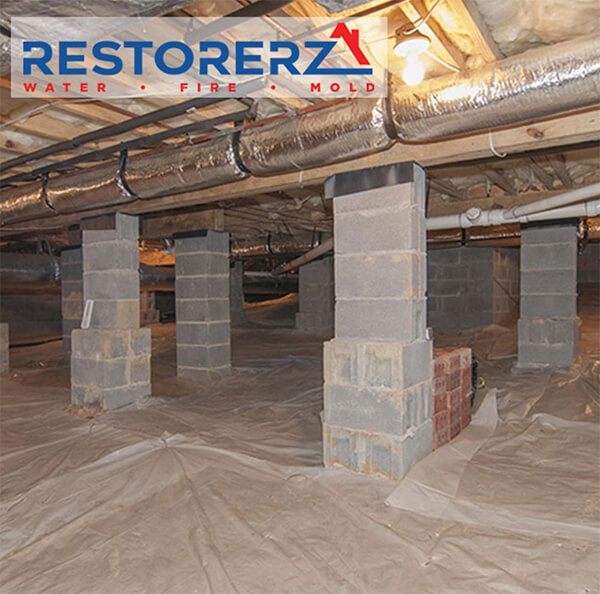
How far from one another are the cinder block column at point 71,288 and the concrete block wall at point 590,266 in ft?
33.2

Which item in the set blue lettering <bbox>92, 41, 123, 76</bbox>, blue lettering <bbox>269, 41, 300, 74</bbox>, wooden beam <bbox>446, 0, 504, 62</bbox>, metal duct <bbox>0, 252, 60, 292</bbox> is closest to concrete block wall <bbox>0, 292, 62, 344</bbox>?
metal duct <bbox>0, 252, 60, 292</bbox>

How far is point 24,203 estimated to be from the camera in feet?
10.8

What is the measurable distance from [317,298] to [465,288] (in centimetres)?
257

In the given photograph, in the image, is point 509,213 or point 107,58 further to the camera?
point 509,213

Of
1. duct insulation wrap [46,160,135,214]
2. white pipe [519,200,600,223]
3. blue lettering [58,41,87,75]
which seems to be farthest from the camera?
white pipe [519,200,600,223]

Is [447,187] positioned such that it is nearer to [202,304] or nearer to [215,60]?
[215,60]

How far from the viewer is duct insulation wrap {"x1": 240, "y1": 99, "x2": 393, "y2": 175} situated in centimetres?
192

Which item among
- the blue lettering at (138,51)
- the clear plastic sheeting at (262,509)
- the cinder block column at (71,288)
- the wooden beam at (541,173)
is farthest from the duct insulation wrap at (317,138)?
the cinder block column at (71,288)

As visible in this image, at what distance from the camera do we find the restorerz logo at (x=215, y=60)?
1587mm

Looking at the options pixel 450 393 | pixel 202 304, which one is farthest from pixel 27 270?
pixel 450 393

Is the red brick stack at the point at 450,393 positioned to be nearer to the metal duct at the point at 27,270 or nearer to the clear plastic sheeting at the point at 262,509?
the clear plastic sheeting at the point at 262,509

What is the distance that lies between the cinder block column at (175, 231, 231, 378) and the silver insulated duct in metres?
1.95

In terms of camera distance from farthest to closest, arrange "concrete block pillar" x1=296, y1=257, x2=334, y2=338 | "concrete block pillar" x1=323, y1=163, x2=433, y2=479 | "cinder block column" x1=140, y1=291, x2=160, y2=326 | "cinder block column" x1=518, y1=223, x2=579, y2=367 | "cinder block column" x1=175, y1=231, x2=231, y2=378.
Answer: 1. "cinder block column" x1=140, y1=291, x2=160, y2=326
2. "concrete block pillar" x1=296, y1=257, x2=334, y2=338
3. "cinder block column" x1=175, y1=231, x2=231, y2=378
4. "cinder block column" x1=518, y1=223, x2=579, y2=367
5. "concrete block pillar" x1=323, y1=163, x2=433, y2=479

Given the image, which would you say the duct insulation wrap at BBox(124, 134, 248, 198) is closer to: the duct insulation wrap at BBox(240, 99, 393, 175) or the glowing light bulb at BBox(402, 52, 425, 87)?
the duct insulation wrap at BBox(240, 99, 393, 175)
